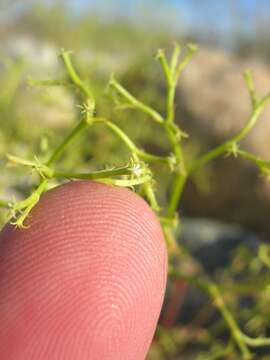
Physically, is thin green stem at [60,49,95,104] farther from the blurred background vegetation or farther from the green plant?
the blurred background vegetation

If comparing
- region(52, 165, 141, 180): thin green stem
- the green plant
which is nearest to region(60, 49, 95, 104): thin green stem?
the green plant

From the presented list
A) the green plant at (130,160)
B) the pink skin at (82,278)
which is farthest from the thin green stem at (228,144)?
the pink skin at (82,278)

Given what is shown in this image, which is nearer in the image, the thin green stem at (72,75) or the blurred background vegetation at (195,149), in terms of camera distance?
the thin green stem at (72,75)

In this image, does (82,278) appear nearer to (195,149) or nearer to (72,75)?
(72,75)

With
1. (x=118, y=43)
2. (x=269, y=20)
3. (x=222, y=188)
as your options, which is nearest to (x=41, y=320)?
(x=222, y=188)

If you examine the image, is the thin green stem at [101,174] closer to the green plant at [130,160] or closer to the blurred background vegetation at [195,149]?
the green plant at [130,160]

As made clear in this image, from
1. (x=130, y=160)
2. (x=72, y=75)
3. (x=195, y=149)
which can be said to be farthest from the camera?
(x=195, y=149)

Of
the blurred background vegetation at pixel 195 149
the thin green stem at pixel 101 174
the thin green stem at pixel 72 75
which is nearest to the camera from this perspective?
the thin green stem at pixel 101 174

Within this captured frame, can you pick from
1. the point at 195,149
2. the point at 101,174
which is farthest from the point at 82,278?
the point at 195,149
